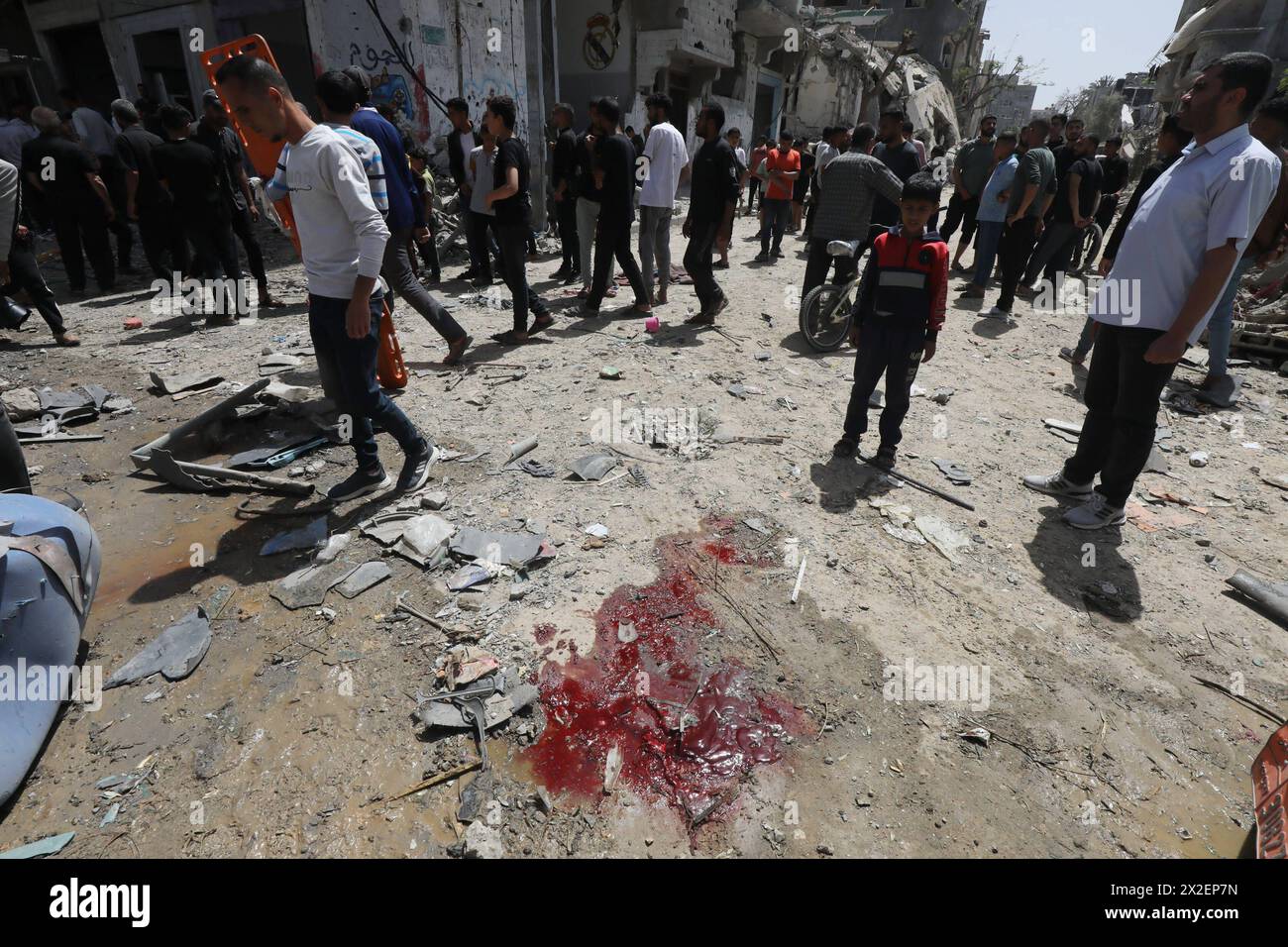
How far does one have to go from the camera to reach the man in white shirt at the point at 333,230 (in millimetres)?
2459

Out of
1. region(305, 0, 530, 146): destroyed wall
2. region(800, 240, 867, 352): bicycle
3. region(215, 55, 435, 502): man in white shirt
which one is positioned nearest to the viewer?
region(215, 55, 435, 502): man in white shirt

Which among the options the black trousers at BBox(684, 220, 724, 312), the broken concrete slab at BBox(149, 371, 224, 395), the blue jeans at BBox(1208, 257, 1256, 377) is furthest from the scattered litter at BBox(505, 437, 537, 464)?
the blue jeans at BBox(1208, 257, 1256, 377)

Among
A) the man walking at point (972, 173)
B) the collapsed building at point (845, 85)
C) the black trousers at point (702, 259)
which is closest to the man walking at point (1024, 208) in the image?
the man walking at point (972, 173)

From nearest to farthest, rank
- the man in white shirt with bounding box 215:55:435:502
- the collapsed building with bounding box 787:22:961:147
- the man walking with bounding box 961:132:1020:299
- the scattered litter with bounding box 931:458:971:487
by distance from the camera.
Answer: the man in white shirt with bounding box 215:55:435:502 < the scattered litter with bounding box 931:458:971:487 < the man walking with bounding box 961:132:1020:299 < the collapsed building with bounding box 787:22:961:147

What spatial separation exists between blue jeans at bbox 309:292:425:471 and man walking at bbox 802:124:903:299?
4200 millimetres

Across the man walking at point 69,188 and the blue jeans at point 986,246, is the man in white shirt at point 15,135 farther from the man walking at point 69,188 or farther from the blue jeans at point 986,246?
the blue jeans at point 986,246

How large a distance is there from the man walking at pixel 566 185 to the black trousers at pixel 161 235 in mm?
4315

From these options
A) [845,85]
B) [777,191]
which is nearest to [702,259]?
[777,191]

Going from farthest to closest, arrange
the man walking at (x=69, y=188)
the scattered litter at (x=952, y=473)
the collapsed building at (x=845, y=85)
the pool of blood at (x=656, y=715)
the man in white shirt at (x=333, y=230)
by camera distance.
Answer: the collapsed building at (x=845, y=85), the man walking at (x=69, y=188), the scattered litter at (x=952, y=473), the man in white shirt at (x=333, y=230), the pool of blood at (x=656, y=715)

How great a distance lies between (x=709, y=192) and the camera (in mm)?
5809

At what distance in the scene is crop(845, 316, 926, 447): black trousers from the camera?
3.54 metres

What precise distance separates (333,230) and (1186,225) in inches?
151

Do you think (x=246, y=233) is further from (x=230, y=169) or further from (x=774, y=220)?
(x=774, y=220)

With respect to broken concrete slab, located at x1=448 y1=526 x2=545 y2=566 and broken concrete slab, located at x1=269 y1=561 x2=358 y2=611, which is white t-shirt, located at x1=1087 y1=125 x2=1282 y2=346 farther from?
broken concrete slab, located at x1=269 y1=561 x2=358 y2=611
